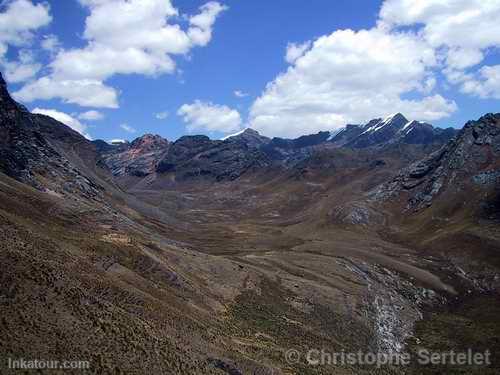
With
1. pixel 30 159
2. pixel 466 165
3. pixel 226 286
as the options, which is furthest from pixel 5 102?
pixel 466 165

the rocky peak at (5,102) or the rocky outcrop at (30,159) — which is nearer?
the rocky outcrop at (30,159)

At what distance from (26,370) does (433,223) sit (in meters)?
151

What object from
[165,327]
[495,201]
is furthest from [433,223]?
[165,327]

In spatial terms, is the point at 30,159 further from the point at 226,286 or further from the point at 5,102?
the point at 226,286

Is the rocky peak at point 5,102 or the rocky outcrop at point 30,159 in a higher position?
the rocky peak at point 5,102

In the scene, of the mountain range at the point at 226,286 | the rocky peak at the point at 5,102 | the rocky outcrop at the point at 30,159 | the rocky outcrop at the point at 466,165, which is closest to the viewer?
the mountain range at the point at 226,286

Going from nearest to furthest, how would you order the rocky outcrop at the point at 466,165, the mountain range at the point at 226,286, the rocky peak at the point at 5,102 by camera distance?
the mountain range at the point at 226,286
the rocky peak at the point at 5,102
the rocky outcrop at the point at 466,165

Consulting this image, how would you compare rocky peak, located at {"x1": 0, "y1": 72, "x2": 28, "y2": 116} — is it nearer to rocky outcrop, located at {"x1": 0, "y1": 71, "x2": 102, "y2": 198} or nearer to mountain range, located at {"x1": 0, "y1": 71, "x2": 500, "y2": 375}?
rocky outcrop, located at {"x1": 0, "y1": 71, "x2": 102, "y2": 198}

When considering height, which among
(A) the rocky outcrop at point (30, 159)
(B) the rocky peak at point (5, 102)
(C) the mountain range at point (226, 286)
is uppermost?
(B) the rocky peak at point (5, 102)

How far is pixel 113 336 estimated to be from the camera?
3675cm

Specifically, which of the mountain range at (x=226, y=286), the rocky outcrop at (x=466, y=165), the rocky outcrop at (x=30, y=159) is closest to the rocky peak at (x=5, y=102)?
the rocky outcrop at (x=30, y=159)

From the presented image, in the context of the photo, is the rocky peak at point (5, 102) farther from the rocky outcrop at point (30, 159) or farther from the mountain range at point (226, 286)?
the mountain range at point (226, 286)

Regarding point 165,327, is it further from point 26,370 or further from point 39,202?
point 39,202

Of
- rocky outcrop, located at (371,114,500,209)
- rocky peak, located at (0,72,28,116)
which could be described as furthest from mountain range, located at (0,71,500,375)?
rocky outcrop, located at (371,114,500,209)
